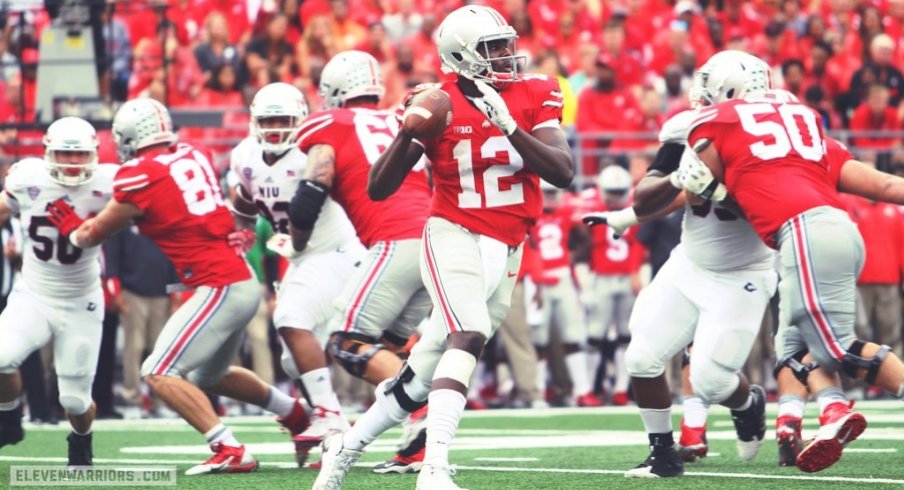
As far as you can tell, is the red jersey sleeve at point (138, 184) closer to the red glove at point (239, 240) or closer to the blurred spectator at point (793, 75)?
the red glove at point (239, 240)

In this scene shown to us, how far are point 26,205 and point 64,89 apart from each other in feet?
15.1

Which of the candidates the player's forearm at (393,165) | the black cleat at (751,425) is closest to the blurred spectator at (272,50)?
the black cleat at (751,425)

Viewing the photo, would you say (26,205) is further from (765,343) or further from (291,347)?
(765,343)

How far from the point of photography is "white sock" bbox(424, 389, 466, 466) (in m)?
5.60

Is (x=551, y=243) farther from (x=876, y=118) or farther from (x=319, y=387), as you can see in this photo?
(x=319, y=387)

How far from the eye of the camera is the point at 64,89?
485 inches

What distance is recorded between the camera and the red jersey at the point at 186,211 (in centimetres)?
766

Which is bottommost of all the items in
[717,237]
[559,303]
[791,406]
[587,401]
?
[587,401]

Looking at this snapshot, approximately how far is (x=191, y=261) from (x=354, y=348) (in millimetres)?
955

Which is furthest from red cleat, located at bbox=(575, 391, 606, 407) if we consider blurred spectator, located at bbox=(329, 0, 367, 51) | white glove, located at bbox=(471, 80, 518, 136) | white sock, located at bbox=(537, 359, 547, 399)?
white glove, located at bbox=(471, 80, 518, 136)

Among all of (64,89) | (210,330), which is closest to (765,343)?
(64,89)

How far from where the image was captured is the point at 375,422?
5.94 metres

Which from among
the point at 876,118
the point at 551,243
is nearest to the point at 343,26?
the point at 551,243

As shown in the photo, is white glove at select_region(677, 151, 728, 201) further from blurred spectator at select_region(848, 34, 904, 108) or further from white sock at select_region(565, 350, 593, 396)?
blurred spectator at select_region(848, 34, 904, 108)
